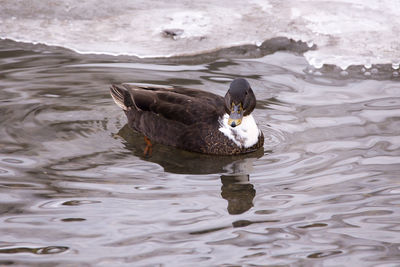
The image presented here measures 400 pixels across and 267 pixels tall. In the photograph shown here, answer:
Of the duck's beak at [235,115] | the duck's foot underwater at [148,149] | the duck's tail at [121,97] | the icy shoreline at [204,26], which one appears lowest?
the duck's foot underwater at [148,149]

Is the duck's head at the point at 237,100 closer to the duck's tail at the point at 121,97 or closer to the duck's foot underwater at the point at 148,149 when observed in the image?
the duck's foot underwater at the point at 148,149

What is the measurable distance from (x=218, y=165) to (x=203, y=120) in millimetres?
567

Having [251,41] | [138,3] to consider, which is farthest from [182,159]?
[138,3]

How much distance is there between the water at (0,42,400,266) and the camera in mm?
4727

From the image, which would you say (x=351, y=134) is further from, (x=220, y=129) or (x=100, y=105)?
(x=100, y=105)

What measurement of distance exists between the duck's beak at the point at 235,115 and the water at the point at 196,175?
391 mm

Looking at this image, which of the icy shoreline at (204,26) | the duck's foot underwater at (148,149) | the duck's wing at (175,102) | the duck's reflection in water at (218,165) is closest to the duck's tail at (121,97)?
the duck's wing at (175,102)

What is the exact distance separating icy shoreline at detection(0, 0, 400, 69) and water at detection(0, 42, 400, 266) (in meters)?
0.37

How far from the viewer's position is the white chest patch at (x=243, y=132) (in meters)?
6.67

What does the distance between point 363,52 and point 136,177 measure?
4291mm

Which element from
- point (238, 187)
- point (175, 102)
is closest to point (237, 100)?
point (175, 102)

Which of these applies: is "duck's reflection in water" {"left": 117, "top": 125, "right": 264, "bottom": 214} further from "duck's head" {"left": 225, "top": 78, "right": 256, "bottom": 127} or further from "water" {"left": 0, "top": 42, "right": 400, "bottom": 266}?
"duck's head" {"left": 225, "top": 78, "right": 256, "bottom": 127}

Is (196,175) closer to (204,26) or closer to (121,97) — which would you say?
(121,97)

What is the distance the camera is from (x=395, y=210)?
5340 millimetres
